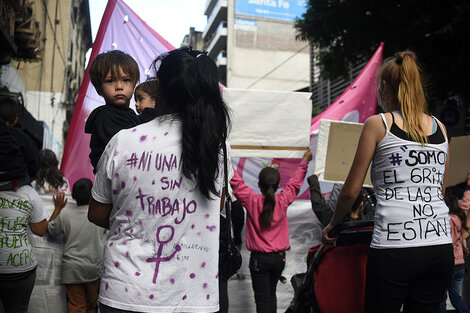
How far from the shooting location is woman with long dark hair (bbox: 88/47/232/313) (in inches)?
61.9

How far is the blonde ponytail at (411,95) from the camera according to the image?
226cm

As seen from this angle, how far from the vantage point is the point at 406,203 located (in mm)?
2176

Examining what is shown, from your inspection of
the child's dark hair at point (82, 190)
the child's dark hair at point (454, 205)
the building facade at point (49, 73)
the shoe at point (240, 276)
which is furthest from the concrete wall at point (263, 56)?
the child's dark hair at point (82, 190)

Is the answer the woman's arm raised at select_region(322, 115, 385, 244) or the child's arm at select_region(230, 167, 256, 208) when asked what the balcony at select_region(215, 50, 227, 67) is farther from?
the woman's arm raised at select_region(322, 115, 385, 244)

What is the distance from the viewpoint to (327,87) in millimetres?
21156

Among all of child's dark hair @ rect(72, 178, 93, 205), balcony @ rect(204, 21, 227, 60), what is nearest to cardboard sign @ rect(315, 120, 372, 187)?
child's dark hair @ rect(72, 178, 93, 205)

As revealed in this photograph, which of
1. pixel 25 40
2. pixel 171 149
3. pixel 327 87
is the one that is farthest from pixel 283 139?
pixel 327 87

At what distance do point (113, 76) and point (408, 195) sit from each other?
5.27ft

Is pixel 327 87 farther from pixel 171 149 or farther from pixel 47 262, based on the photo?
pixel 171 149

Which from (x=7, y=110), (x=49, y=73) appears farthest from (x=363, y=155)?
(x=49, y=73)

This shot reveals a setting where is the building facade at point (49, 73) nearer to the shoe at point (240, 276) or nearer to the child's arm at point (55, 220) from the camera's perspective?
the child's arm at point (55, 220)

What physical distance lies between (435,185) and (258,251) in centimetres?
210

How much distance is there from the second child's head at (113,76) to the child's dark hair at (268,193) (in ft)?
6.99

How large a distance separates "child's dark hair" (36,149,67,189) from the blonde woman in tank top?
3.71 meters
